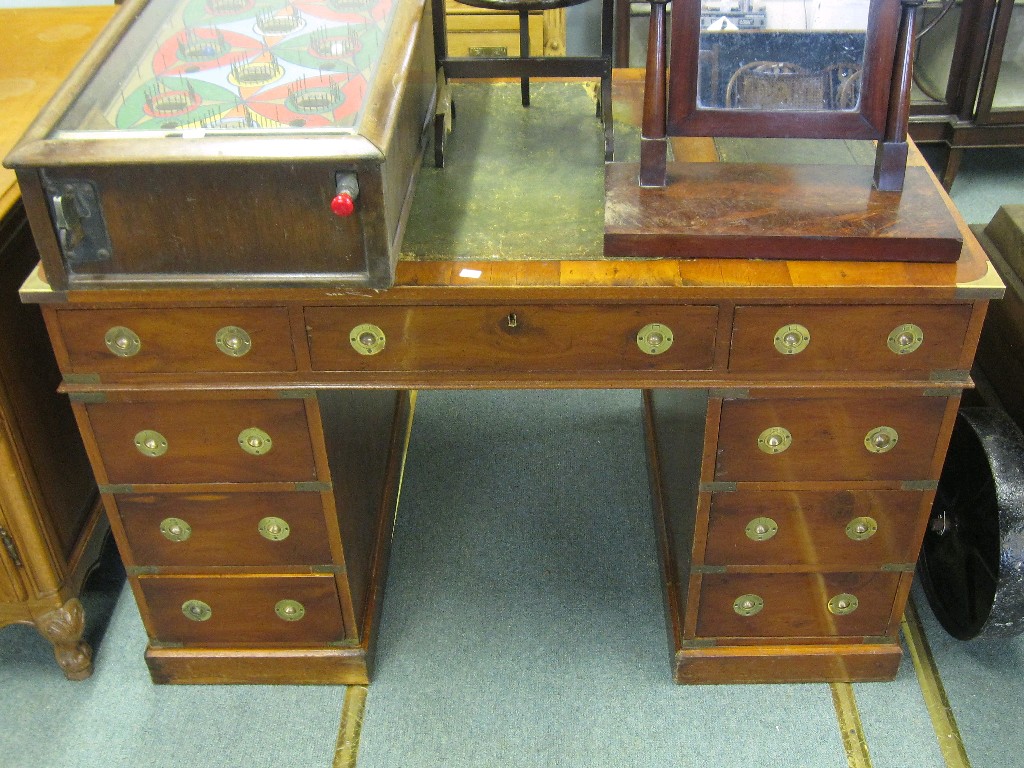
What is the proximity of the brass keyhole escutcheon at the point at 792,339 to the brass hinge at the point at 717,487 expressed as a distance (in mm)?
→ 298

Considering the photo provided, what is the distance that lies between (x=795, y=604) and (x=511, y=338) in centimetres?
83

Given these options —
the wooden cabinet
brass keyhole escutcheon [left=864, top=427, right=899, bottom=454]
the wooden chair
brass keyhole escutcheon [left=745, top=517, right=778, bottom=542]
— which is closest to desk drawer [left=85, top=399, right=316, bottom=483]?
the wooden chair

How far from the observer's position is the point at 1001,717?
2066 mm

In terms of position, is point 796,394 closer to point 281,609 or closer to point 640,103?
point 640,103

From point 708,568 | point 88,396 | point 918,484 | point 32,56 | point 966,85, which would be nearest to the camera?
point 88,396

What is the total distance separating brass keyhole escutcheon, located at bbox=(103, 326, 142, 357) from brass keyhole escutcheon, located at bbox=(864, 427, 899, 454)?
121cm

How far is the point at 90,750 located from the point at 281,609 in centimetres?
45

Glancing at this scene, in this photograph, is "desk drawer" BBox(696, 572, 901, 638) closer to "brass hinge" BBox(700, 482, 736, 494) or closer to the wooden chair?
"brass hinge" BBox(700, 482, 736, 494)

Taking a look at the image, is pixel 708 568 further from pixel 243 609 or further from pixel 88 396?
pixel 88 396

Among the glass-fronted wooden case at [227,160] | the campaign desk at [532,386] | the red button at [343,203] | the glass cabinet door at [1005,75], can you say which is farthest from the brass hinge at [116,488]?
the glass cabinet door at [1005,75]

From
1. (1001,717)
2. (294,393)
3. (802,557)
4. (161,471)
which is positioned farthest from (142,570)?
(1001,717)

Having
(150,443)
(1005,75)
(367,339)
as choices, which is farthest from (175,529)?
(1005,75)

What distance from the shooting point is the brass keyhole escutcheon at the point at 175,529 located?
1936 millimetres

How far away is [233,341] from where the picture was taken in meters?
1.69
